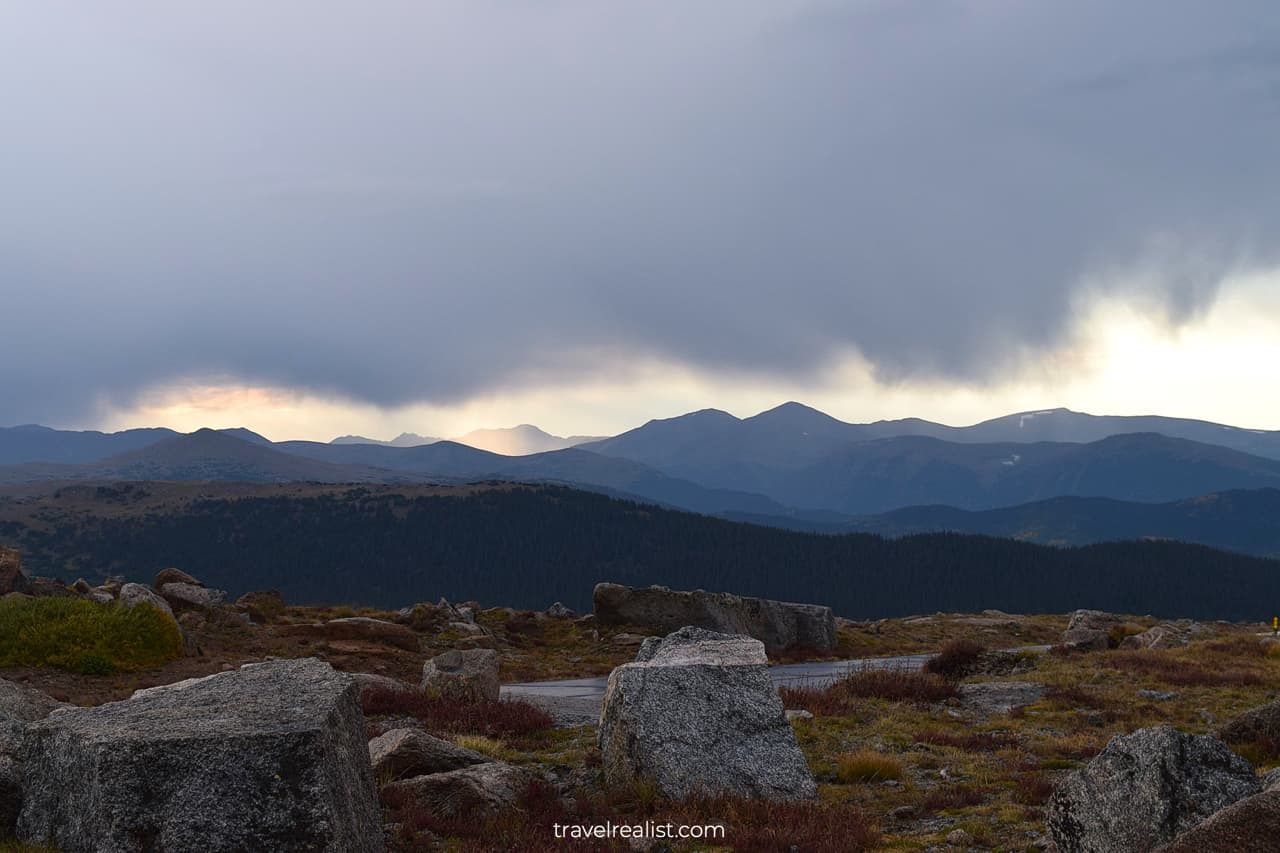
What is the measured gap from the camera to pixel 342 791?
925 cm

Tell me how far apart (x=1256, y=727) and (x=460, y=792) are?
14.9m

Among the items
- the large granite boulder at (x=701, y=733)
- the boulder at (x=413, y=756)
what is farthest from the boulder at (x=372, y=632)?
the large granite boulder at (x=701, y=733)

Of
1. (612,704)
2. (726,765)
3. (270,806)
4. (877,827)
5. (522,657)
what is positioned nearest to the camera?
(270,806)

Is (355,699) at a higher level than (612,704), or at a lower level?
higher

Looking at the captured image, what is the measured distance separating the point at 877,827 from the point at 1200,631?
59.9 meters

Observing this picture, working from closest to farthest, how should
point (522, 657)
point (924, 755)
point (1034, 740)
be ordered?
point (924, 755)
point (1034, 740)
point (522, 657)

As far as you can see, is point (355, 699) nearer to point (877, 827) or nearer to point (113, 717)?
point (113, 717)

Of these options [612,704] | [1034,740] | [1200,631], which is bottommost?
[1200,631]

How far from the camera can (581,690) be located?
31.4 metres

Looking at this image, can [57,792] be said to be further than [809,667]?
No

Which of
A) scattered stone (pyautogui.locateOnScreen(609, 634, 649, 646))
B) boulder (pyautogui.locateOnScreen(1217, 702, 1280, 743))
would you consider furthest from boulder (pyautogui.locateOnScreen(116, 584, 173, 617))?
boulder (pyautogui.locateOnScreen(1217, 702, 1280, 743))

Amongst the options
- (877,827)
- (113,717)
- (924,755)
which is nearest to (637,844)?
(877,827)

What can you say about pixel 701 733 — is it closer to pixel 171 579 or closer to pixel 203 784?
pixel 203 784

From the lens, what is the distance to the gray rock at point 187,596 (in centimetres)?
3959
